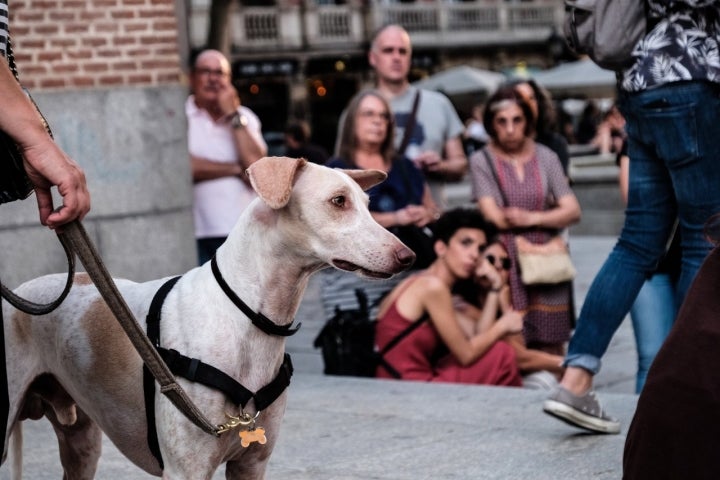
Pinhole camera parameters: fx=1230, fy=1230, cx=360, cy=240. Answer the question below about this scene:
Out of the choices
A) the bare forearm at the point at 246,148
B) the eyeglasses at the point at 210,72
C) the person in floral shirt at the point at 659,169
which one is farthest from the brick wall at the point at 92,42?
the person in floral shirt at the point at 659,169

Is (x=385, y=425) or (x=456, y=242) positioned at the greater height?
(x=456, y=242)

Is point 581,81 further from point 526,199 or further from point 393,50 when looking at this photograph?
point 526,199

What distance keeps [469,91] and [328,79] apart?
17558mm

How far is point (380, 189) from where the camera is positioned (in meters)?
7.31

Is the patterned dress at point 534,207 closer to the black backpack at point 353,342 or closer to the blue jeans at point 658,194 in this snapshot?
the black backpack at point 353,342

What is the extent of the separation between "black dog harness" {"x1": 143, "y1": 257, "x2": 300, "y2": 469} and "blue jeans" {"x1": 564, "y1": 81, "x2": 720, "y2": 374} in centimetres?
178

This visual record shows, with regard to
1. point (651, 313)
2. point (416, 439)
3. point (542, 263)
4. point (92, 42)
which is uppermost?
point (92, 42)

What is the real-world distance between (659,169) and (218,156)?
12.3 feet

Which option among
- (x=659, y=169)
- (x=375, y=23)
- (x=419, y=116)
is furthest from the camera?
(x=375, y=23)

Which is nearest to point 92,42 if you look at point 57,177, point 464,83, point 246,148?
point 246,148

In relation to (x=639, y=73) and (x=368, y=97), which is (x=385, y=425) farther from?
(x=368, y=97)

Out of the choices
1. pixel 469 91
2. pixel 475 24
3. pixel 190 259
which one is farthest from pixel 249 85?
pixel 190 259

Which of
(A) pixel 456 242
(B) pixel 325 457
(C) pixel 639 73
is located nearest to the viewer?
(C) pixel 639 73

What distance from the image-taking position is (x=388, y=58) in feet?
26.5
